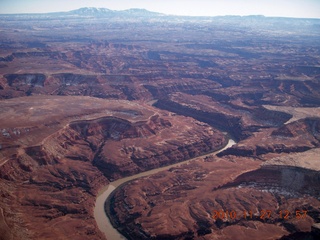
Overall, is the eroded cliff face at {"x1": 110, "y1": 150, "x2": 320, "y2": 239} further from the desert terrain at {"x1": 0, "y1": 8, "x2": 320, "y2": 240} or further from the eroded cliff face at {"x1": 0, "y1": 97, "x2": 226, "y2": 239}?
the eroded cliff face at {"x1": 0, "y1": 97, "x2": 226, "y2": 239}

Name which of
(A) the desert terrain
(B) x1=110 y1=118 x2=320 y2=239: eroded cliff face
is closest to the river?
(A) the desert terrain

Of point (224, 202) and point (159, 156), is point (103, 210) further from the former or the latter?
point (159, 156)

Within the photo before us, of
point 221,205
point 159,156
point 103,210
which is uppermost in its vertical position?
point 221,205

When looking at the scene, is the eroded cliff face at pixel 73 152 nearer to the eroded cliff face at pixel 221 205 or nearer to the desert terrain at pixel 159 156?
the desert terrain at pixel 159 156

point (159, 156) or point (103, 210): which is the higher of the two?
point (159, 156)

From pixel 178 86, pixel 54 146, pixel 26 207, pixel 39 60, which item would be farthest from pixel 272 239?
pixel 39 60

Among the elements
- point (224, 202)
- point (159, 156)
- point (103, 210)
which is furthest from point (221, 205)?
point (159, 156)

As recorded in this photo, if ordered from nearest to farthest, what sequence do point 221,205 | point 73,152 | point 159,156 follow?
point 221,205 → point 73,152 → point 159,156

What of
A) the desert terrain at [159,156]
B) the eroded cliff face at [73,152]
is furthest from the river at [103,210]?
the eroded cliff face at [73,152]

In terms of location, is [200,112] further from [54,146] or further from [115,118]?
[54,146]
